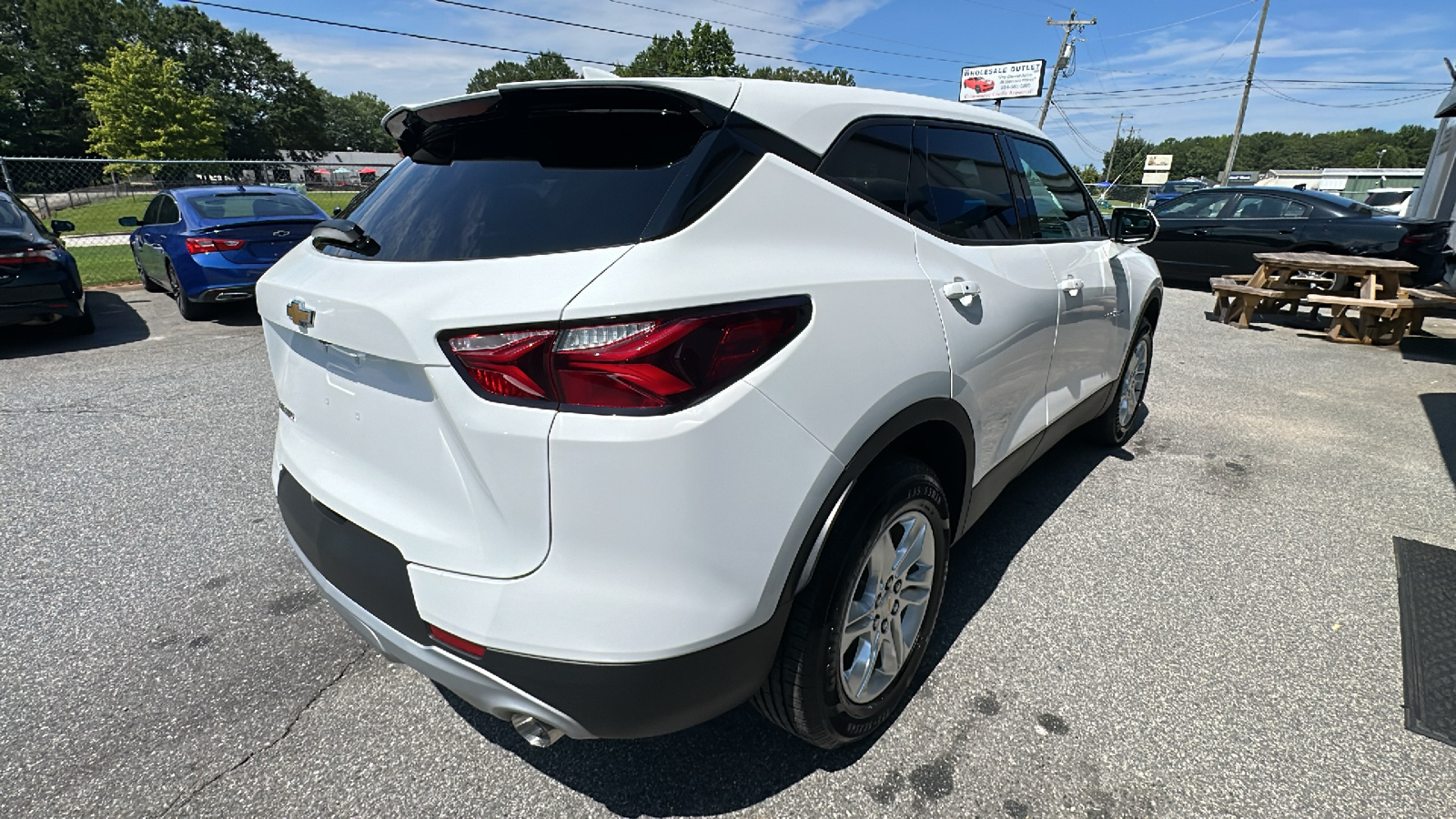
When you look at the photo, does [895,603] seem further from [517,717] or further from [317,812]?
[317,812]

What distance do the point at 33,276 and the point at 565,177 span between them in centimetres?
745

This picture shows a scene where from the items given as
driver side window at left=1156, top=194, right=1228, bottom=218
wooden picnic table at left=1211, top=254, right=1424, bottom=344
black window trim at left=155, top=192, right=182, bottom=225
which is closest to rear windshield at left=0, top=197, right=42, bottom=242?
black window trim at left=155, top=192, right=182, bottom=225

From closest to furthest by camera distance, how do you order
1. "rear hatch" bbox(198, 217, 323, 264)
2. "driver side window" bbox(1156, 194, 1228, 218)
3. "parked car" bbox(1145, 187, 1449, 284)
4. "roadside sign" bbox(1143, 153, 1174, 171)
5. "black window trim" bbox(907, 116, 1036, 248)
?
"black window trim" bbox(907, 116, 1036, 248)
"rear hatch" bbox(198, 217, 323, 264)
"parked car" bbox(1145, 187, 1449, 284)
"driver side window" bbox(1156, 194, 1228, 218)
"roadside sign" bbox(1143, 153, 1174, 171)

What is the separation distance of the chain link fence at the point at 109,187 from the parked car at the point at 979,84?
3966 cm

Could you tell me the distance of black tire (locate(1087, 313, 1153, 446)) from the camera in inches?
160

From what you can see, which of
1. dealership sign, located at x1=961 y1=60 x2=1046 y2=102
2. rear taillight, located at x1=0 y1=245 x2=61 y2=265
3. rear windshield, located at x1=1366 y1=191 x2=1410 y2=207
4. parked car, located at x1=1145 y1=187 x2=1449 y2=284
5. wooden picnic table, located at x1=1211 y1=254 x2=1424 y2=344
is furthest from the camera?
dealership sign, located at x1=961 y1=60 x2=1046 y2=102

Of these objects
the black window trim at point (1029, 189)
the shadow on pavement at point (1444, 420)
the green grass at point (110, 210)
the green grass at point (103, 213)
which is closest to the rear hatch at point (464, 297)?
the black window trim at point (1029, 189)

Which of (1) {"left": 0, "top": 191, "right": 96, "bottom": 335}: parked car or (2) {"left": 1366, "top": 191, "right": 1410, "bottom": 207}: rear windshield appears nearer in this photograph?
(1) {"left": 0, "top": 191, "right": 96, "bottom": 335}: parked car

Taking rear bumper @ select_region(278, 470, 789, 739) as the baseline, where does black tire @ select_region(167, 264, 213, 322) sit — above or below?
below

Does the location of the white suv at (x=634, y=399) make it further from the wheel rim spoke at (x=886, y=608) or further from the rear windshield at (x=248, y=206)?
the rear windshield at (x=248, y=206)

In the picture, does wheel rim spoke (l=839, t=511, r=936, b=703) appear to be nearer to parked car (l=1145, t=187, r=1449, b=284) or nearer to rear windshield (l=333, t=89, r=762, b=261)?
rear windshield (l=333, t=89, r=762, b=261)

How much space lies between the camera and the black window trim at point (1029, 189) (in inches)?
110

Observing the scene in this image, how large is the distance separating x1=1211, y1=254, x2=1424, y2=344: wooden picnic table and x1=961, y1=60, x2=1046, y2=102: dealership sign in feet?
138

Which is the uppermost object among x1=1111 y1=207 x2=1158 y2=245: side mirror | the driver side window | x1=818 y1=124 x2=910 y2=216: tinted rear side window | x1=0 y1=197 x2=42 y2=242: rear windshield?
the driver side window
